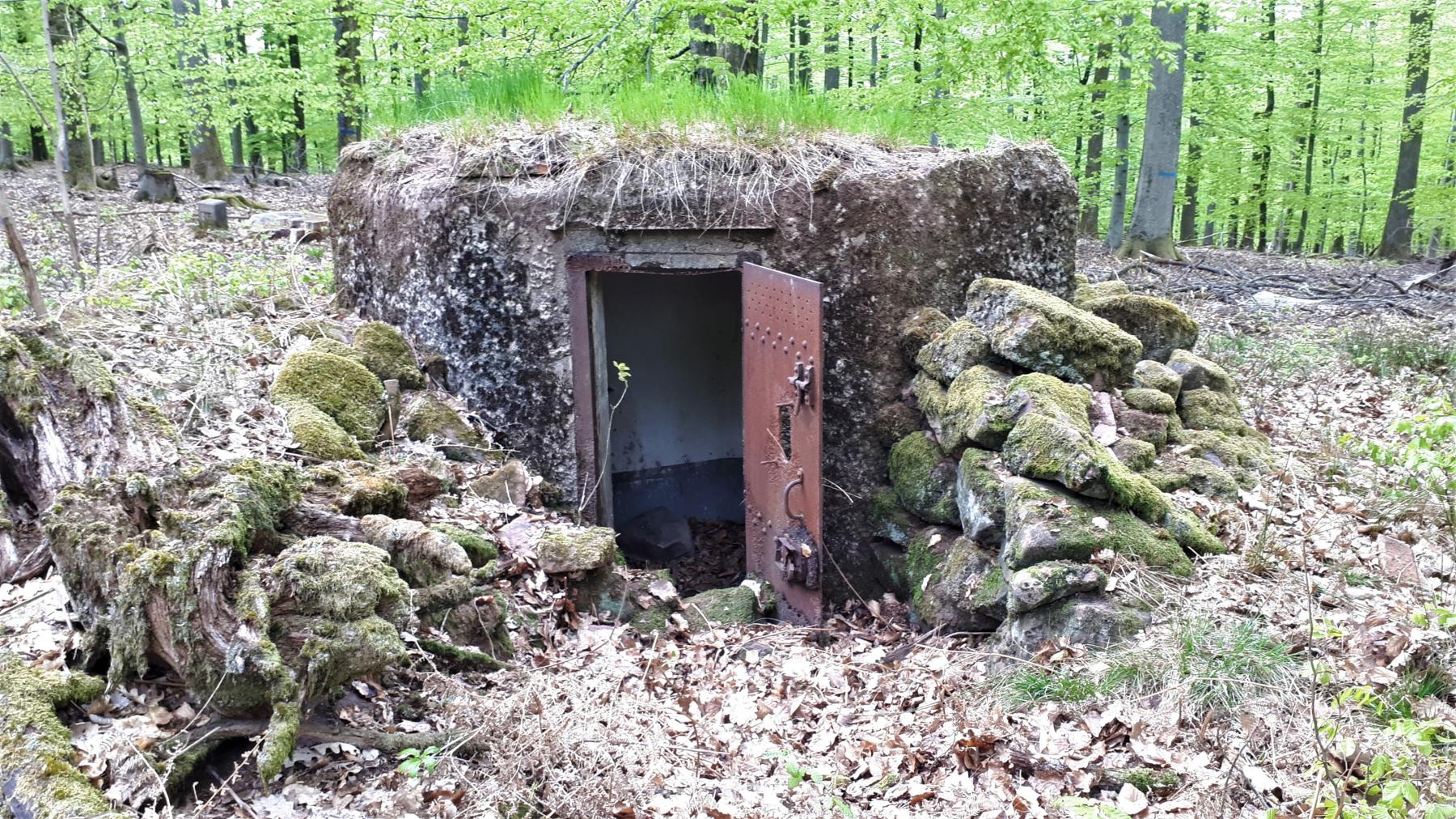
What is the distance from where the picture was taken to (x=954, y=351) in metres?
4.82

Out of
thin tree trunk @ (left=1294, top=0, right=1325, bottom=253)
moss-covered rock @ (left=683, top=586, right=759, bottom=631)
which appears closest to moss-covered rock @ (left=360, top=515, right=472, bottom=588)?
moss-covered rock @ (left=683, top=586, right=759, bottom=631)

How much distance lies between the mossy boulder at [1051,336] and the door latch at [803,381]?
1023 millimetres

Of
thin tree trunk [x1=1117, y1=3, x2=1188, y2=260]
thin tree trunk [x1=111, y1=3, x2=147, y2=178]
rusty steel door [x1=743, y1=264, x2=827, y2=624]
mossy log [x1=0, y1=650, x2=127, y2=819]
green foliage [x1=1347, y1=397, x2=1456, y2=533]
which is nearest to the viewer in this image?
mossy log [x1=0, y1=650, x2=127, y2=819]

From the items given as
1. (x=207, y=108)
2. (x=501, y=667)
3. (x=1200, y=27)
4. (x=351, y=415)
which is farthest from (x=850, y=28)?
(x=207, y=108)

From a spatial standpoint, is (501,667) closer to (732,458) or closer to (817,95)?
(817,95)

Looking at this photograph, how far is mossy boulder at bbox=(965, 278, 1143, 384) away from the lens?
15.2 ft

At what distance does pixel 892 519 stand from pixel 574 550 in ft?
6.24

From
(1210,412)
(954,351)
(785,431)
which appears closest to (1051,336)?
(954,351)

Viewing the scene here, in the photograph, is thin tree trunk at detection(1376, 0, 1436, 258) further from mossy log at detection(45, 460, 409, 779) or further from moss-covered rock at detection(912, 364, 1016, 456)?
mossy log at detection(45, 460, 409, 779)

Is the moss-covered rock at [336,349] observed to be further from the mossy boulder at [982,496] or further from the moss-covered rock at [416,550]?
the mossy boulder at [982,496]

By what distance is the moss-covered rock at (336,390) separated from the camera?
4.52 m

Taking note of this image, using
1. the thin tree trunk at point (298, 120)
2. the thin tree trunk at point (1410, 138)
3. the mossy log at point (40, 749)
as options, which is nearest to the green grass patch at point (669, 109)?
the mossy log at point (40, 749)

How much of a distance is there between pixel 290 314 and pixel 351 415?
5.04ft

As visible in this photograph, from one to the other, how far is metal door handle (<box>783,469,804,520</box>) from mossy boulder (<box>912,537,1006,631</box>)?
2.69 feet
